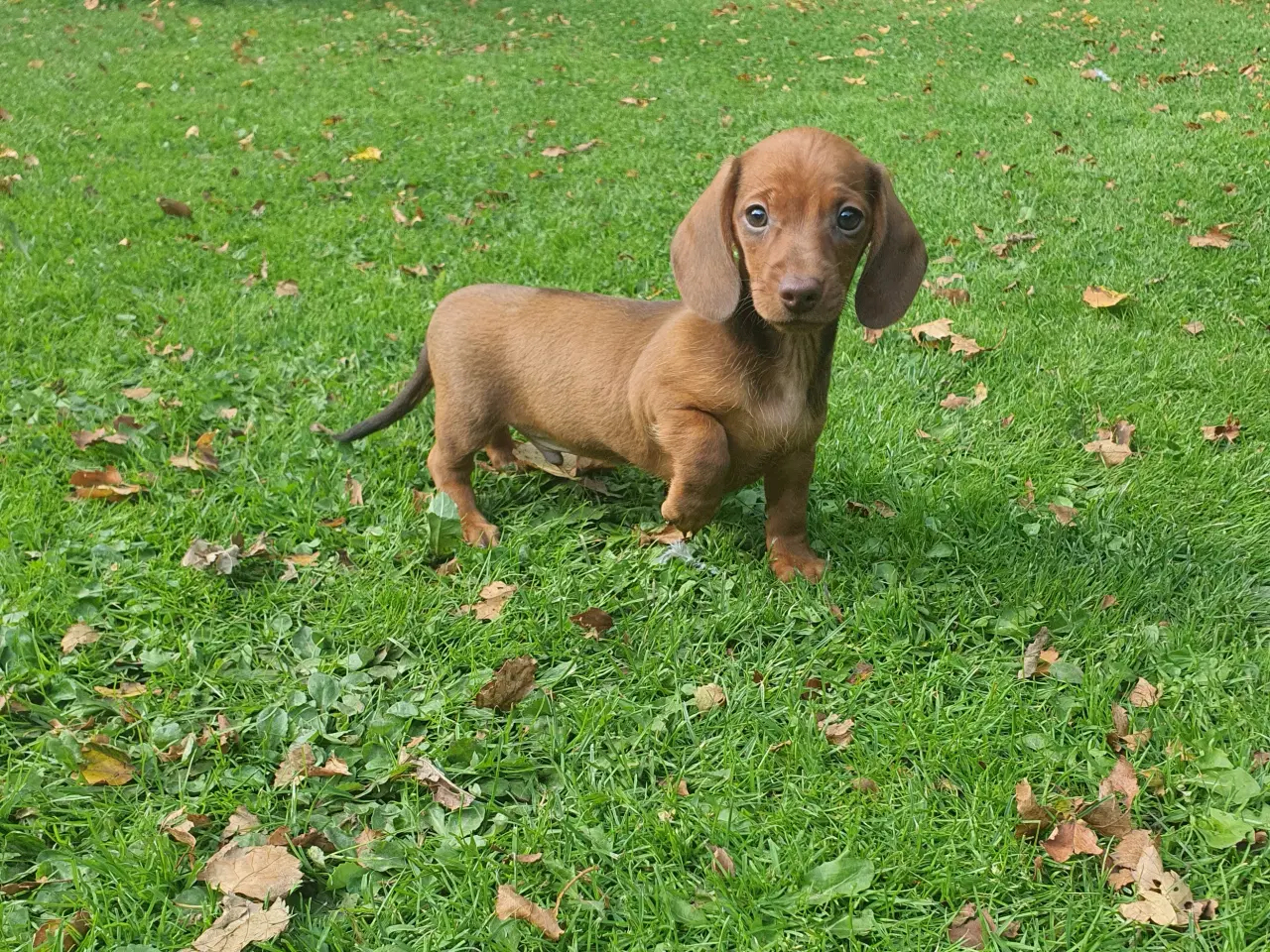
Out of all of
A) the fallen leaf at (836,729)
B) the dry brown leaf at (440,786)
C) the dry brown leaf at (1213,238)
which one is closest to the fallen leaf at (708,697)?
the fallen leaf at (836,729)

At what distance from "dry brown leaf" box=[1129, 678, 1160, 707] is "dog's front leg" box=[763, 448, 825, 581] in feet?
3.25

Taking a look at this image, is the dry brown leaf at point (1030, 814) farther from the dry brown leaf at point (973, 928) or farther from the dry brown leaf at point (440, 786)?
the dry brown leaf at point (440, 786)

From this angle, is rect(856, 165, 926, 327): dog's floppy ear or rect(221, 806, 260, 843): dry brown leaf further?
rect(856, 165, 926, 327): dog's floppy ear

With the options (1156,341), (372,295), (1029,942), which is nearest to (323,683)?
(1029,942)

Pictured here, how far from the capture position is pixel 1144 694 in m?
2.59

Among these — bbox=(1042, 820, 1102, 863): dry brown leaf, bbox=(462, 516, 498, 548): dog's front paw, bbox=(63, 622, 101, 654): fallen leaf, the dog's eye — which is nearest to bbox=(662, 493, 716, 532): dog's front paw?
bbox=(462, 516, 498, 548): dog's front paw

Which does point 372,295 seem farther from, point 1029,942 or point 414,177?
point 1029,942

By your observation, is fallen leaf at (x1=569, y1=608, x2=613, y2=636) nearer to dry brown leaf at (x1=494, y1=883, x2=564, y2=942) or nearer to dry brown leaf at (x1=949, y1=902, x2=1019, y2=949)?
dry brown leaf at (x1=494, y1=883, x2=564, y2=942)

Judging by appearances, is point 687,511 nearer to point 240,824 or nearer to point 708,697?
point 708,697

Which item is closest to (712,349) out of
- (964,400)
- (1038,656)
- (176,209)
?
(1038,656)

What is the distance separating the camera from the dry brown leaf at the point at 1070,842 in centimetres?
215

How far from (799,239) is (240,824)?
208 centimetres

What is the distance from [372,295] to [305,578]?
98.0 inches

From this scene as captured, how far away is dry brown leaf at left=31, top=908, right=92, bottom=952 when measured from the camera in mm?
1941
